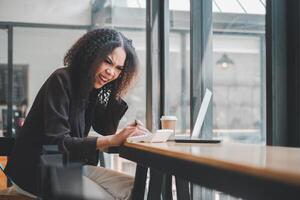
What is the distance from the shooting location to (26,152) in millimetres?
1688

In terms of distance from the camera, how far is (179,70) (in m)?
3.09

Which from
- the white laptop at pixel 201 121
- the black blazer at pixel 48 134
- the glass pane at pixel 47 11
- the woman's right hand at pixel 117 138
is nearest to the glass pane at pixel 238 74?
the white laptop at pixel 201 121

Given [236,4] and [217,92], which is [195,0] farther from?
[217,92]

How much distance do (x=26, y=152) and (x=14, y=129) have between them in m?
3.27

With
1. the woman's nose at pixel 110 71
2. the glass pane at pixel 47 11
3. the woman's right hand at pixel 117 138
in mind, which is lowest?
the woman's right hand at pixel 117 138

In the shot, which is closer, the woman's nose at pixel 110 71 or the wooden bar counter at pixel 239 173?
the wooden bar counter at pixel 239 173

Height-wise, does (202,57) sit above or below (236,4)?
below

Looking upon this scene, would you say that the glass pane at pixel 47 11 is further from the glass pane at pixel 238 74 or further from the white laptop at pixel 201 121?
the white laptop at pixel 201 121

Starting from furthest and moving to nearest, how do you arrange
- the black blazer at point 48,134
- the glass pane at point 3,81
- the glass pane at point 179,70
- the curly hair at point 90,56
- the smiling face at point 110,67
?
1. the glass pane at point 3,81
2. the glass pane at point 179,70
3. the smiling face at point 110,67
4. the curly hair at point 90,56
5. the black blazer at point 48,134

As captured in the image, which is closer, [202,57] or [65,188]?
[65,188]

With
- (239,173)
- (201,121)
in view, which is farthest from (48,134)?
(239,173)

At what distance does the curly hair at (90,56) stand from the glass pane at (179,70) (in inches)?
31.5

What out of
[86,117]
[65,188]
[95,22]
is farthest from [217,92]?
[95,22]

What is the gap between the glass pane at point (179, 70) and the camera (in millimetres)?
2866
